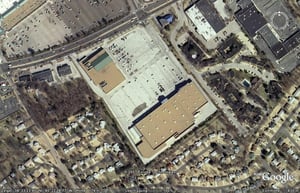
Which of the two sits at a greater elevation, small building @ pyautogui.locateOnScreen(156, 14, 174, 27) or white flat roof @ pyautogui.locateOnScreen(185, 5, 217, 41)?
small building @ pyautogui.locateOnScreen(156, 14, 174, 27)

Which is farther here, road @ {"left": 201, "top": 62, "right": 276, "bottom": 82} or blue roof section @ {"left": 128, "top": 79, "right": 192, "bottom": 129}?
blue roof section @ {"left": 128, "top": 79, "right": 192, "bottom": 129}

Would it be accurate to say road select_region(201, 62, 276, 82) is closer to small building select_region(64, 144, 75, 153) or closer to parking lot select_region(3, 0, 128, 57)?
parking lot select_region(3, 0, 128, 57)

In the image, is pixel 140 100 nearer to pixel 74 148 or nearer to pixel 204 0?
pixel 74 148

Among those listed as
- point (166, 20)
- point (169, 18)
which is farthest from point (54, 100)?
point (169, 18)

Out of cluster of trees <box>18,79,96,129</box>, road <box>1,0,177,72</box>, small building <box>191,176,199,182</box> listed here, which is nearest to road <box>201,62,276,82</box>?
road <box>1,0,177,72</box>

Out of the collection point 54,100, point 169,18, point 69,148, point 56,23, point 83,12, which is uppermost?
point 56,23

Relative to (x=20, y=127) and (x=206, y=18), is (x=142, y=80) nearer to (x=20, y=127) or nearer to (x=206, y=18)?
(x=206, y=18)

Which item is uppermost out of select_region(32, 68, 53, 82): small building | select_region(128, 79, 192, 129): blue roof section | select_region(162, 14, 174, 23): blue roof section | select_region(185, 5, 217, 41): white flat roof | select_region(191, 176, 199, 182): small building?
select_region(32, 68, 53, 82): small building
